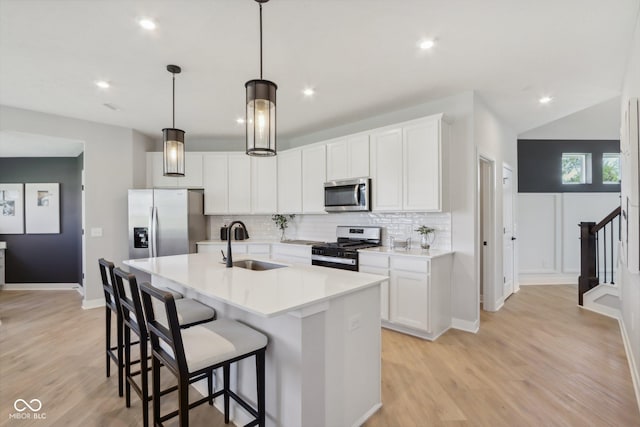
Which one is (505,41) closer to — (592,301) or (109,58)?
(109,58)

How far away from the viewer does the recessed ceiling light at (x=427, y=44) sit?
2441 millimetres

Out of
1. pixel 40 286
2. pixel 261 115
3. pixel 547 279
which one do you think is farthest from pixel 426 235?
pixel 40 286

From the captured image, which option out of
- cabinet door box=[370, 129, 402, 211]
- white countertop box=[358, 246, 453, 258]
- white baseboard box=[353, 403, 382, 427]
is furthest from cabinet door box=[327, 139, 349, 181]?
white baseboard box=[353, 403, 382, 427]

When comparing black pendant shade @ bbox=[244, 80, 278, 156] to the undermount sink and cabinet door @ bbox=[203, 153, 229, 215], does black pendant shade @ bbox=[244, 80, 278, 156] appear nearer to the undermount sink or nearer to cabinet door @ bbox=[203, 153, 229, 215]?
the undermount sink

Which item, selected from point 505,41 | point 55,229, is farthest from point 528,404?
point 55,229

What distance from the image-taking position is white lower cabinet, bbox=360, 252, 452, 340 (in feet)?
10.5

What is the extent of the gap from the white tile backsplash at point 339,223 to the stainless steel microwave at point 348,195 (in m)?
0.38

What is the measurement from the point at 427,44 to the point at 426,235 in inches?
83.4

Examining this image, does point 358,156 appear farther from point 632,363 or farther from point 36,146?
point 36,146

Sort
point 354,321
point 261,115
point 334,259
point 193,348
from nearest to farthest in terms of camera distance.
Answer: point 193,348, point 261,115, point 354,321, point 334,259

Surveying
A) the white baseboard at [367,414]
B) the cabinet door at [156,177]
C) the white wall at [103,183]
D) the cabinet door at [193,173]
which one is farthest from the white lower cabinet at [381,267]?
the white wall at [103,183]

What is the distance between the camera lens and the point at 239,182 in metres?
5.22

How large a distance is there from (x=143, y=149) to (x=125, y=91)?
195 centimetres

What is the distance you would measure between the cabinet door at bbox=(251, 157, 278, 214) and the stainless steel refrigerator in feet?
3.61
